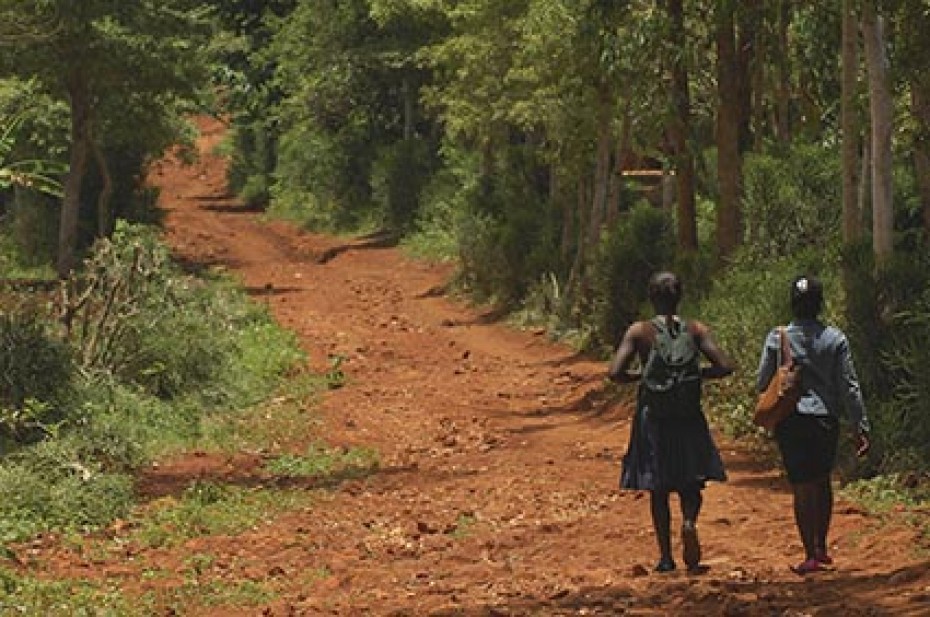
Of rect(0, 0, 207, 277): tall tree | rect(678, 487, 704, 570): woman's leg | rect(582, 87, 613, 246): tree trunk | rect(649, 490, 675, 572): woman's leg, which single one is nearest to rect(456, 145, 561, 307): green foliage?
rect(582, 87, 613, 246): tree trunk

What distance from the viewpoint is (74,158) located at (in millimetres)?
28812

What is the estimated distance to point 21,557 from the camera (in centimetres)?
1023

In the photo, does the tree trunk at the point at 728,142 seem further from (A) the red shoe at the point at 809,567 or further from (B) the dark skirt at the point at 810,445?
(A) the red shoe at the point at 809,567

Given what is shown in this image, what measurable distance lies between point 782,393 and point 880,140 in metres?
4.46

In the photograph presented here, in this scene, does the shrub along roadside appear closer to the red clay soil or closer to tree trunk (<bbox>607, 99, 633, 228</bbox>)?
the red clay soil

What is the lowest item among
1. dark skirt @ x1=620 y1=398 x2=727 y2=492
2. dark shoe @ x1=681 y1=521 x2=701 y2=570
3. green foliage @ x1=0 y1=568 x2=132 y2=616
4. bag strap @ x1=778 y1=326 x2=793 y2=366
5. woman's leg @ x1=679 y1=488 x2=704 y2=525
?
green foliage @ x1=0 y1=568 x2=132 y2=616

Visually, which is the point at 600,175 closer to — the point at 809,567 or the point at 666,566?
the point at 666,566

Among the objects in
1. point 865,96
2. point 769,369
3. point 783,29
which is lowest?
point 769,369

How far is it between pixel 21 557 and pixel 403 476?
3931 mm

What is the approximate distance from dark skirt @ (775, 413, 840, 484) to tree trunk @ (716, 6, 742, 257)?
8957 mm

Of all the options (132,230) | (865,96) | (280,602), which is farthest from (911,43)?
(132,230)

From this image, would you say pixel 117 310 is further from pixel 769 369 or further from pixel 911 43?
pixel 769 369

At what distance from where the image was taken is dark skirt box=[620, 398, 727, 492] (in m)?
8.52

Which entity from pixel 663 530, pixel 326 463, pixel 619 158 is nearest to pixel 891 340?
pixel 663 530
